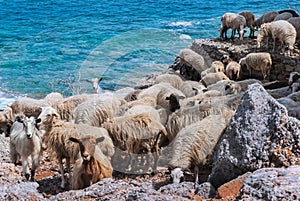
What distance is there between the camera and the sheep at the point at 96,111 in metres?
8.69

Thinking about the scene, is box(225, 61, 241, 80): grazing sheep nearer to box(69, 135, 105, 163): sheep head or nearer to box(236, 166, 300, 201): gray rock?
box(69, 135, 105, 163): sheep head

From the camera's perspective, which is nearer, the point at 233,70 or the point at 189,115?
the point at 189,115

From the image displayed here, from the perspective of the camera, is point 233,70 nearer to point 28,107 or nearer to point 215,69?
point 215,69

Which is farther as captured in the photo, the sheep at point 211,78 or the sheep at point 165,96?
the sheep at point 211,78

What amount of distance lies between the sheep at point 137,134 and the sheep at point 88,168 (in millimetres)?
1458

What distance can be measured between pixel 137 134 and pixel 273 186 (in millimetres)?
4371

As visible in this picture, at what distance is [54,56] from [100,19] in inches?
546

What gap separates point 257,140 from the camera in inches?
192

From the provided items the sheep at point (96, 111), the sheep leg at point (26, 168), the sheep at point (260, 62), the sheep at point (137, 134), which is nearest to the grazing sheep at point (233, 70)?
the sheep at point (260, 62)

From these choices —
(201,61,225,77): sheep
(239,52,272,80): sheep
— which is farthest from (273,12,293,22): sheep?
(201,61,225,77): sheep

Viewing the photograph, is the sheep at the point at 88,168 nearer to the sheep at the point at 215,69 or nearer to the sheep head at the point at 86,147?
the sheep head at the point at 86,147

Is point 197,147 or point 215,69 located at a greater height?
point 197,147

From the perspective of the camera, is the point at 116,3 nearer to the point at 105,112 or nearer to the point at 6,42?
the point at 6,42

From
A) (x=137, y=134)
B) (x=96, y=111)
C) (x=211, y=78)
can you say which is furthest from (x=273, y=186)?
(x=211, y=78)
